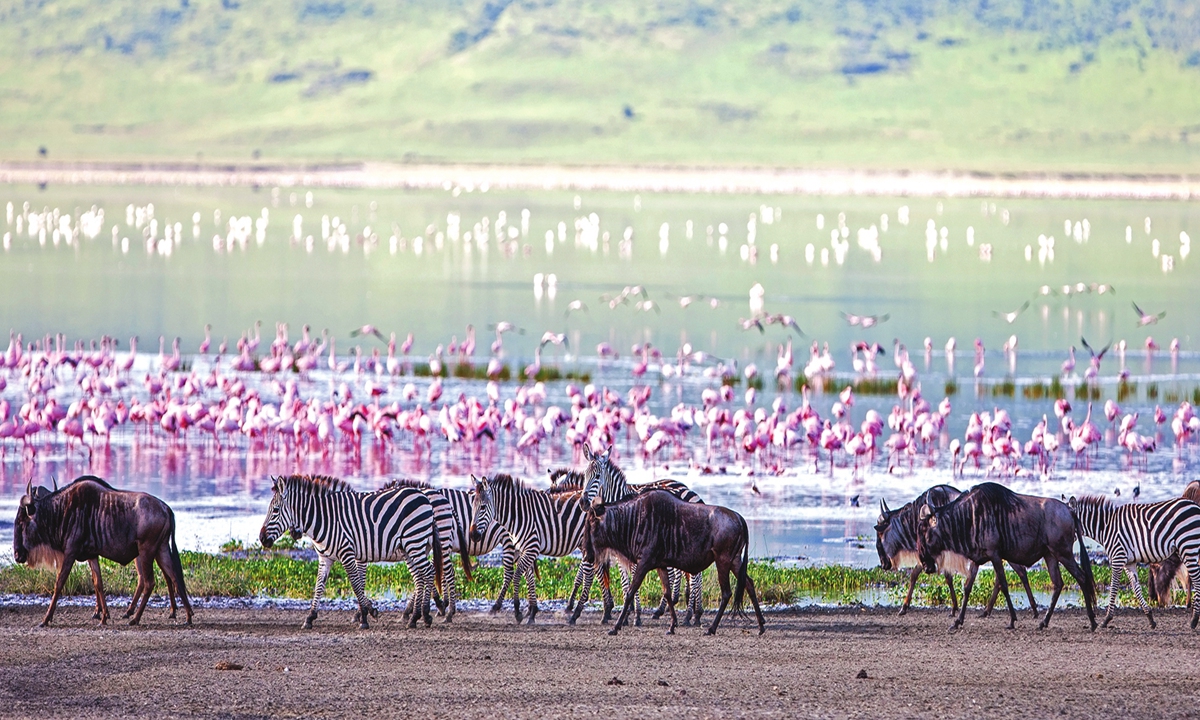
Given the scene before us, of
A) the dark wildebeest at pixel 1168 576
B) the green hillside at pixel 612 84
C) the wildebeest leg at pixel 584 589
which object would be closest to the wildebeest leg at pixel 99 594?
the wildebeest leg at pixel 584 589

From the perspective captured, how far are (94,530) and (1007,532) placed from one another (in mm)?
6308

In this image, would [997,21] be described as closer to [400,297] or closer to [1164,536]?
[400,297]

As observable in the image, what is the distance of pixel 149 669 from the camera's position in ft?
34.9

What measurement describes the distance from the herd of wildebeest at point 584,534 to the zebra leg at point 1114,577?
0.4 inches

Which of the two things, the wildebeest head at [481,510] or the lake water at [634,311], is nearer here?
the wildebeest head at [481,510]

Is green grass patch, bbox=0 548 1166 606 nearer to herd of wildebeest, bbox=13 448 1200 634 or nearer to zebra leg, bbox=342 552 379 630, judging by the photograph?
herd of wildebeest, bbox=13 448 1200 634

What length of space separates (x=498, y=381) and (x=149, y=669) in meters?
19.4

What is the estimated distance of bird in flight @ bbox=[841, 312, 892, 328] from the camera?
38156 mm

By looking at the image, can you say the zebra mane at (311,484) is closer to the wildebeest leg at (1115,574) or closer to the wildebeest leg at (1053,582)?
the wildebeest leg at (1053,582)

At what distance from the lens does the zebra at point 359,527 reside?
12.4m

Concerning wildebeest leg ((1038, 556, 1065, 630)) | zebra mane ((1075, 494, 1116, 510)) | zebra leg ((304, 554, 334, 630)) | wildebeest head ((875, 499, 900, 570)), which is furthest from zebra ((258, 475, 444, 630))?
zebra mane ((1075, 494, 1116, 510))

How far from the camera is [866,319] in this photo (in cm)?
3778

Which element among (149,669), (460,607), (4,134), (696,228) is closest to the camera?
(149,669)

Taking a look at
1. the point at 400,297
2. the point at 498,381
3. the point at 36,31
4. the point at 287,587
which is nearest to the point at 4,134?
the point at 36,31
